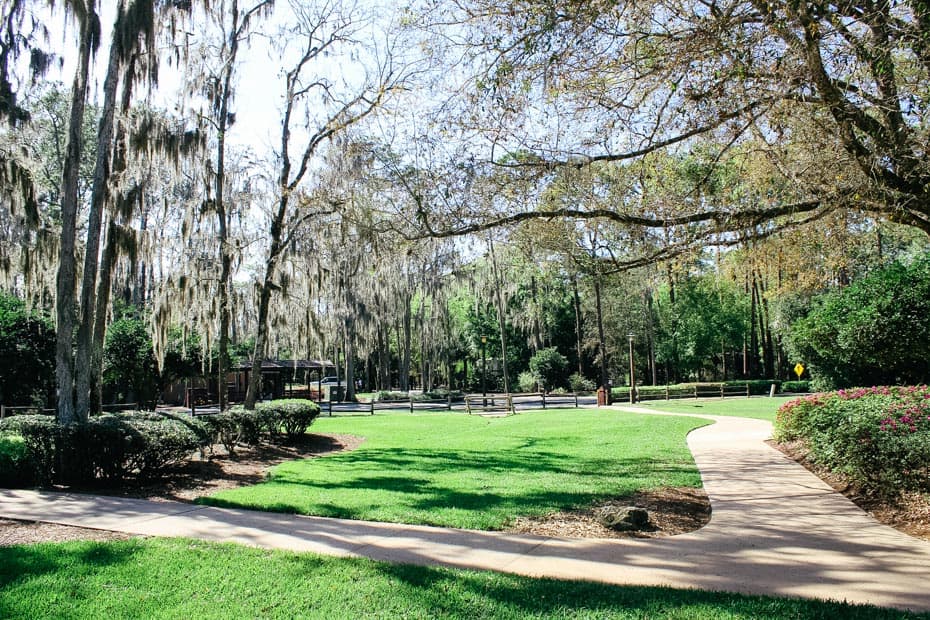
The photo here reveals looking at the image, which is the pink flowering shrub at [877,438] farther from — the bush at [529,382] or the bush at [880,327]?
the bush at [529,382]

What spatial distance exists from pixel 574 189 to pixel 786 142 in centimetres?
316

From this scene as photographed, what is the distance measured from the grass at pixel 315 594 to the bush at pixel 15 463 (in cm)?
447

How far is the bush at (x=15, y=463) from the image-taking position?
8.87 meters

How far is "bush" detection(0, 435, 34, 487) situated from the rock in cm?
867

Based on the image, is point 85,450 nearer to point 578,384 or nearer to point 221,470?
point 221,470

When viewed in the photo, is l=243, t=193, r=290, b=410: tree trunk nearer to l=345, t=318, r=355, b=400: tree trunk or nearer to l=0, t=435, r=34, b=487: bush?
l=0, t=435, r=34, b=487: bush

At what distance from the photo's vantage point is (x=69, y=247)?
35.2 ft

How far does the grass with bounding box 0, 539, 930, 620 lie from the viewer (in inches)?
153

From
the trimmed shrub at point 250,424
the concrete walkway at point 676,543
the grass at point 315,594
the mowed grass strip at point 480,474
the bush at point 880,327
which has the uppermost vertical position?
the bush at point 880,327

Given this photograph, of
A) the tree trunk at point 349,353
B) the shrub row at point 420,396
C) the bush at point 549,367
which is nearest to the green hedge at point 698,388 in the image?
the bush at point 549,367

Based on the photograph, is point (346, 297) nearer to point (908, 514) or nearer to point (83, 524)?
point (83, 524)

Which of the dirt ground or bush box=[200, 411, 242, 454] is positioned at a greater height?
bush box=[200, 411, 242, 454]

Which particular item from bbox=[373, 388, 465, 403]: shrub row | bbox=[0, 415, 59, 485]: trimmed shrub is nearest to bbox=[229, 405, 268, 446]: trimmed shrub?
bbox=[0, 415, 59, 485]: trimmed shrub

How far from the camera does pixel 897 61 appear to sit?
25.8 feet
